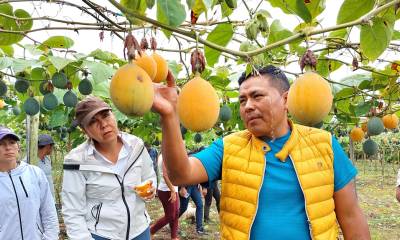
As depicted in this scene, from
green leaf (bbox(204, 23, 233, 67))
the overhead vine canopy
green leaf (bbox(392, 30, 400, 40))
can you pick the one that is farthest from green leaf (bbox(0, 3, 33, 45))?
green leaf (bbox(392, 30, 400, 40))

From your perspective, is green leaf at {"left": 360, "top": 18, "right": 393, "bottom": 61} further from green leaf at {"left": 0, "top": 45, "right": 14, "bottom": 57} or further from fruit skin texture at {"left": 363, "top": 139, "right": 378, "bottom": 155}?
fruit skin texture at {"left": 363, "top": 139, "right": 378, "bottom": 155}

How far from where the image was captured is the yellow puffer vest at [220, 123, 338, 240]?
4.94ft

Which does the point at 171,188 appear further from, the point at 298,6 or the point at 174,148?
the point at 298,6

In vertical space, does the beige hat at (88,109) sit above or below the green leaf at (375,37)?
below

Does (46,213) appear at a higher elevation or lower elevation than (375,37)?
lower

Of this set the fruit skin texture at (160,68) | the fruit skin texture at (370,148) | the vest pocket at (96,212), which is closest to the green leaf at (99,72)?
the vest pocket at (96,212)

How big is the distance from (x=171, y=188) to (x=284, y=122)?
3.35 m

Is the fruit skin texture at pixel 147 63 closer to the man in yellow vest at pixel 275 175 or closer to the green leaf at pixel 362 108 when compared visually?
the man in yellow vest at pixel 275 175

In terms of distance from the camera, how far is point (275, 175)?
154cm

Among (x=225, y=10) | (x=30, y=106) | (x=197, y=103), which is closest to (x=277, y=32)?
(x=225, y=10)

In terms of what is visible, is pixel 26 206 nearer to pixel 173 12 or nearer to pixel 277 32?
pixel 277 32

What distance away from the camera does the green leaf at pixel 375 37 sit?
1.19 meters

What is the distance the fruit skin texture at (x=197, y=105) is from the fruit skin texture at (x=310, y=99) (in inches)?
7.8

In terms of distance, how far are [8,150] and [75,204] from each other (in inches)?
23.2
